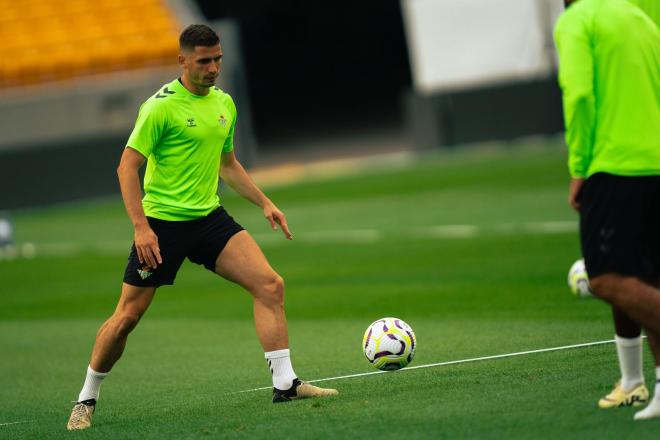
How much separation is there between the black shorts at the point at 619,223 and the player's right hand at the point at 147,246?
2660 mm

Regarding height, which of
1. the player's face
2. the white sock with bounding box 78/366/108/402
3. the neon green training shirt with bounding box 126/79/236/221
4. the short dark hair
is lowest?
the white sock with bounding box 78/366/108/402

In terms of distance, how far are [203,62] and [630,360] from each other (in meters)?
3.14

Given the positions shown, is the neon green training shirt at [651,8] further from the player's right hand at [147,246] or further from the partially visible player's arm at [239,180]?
the player's right hand at [147,246]

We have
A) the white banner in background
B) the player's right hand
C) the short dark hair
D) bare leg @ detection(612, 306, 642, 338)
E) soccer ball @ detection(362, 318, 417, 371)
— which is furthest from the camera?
the white banner in background

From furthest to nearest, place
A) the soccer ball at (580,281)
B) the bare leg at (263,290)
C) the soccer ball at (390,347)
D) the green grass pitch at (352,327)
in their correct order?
the soccer ball at (580,281), the soccer ball at (390,347), the bare leg at (263,290), the green grass pitch at (352,327)

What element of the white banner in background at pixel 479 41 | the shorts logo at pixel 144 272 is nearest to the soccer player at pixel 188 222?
the shorts logo at pixel 144 272

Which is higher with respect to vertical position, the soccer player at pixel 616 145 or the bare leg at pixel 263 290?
the soccer player at pixel 616 145

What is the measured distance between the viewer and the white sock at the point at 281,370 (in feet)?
26.0

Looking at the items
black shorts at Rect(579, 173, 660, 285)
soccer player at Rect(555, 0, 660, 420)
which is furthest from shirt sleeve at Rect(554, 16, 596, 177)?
black shorts at Rect(579, 173, 660, 285)

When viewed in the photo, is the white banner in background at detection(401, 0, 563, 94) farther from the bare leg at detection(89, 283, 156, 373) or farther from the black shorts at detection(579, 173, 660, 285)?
the black shorts at detection(579, 173, 660, 285)

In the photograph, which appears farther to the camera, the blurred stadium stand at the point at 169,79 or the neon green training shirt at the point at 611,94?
the blurred stadium stand at the point at 169,79

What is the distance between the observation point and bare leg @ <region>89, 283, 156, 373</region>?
7.83 metres

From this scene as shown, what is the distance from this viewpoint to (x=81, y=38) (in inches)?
1265

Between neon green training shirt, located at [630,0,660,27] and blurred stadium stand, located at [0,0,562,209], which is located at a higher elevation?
neon green training shirt, located at [630,0,660,27]
